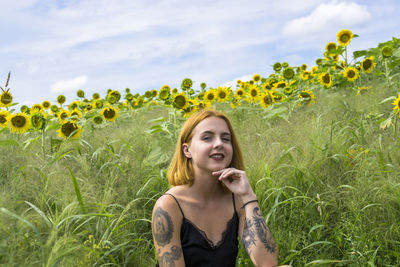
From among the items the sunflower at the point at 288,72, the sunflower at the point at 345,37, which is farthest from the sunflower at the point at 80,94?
the sunflower at the point at 345,37

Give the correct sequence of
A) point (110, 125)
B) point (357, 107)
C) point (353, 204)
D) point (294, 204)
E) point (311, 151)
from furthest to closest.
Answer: point (110, 125) → point (357, 107) → point (311, 151) → point (294, 204) → point (353, 204)

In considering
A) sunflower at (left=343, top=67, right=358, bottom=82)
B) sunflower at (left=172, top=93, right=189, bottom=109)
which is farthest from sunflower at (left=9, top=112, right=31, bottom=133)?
sunflower at (left=343, top=67, right=358, bottom=82)

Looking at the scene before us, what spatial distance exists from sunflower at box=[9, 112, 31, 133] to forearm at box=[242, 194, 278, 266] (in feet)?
11.1

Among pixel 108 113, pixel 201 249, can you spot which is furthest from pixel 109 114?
pixel 201 249

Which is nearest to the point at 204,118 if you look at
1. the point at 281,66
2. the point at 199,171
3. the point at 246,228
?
the point at 199,171

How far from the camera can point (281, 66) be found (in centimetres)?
847

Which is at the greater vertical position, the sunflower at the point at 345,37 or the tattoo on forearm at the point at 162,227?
the sunflower at the point at 345,37

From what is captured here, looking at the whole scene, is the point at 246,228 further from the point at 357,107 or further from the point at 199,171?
the point at 357,107

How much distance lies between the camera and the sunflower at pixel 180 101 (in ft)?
15.2

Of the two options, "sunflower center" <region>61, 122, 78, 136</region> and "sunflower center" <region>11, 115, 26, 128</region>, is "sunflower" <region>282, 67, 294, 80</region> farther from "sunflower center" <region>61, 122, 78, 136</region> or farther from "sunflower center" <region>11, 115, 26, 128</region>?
"sunflower center" <region>11, 115, 26, 128</region>

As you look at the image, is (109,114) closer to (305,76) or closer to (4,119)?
(4,119)

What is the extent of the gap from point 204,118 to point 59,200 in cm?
139

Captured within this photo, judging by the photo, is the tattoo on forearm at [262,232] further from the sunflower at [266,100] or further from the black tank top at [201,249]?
the sunflower at [266,100]

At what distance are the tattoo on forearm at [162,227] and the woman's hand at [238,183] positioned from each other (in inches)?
15.7
